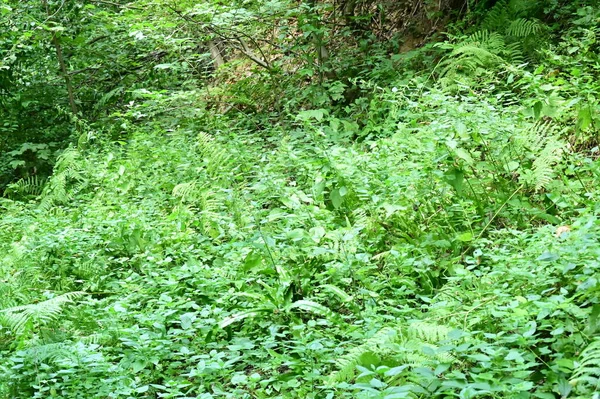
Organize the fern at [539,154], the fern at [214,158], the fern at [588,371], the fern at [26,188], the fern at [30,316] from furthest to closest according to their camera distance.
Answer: the fern at [26,188]
the fern at [214,158]
the fern at [539,154]
the fern at [30,316]
the fern at [588,371]

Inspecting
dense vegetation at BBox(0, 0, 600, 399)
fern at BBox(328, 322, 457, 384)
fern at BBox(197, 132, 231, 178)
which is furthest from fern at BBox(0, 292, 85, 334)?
fern at BBox(197, 132, 231, 178)

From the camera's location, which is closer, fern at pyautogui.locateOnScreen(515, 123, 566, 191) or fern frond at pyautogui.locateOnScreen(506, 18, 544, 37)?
fern at pyautogui.locateOnScreen(515, 123, 566, 191)

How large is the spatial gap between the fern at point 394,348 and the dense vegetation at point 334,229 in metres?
0.01

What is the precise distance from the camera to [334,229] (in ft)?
13.8

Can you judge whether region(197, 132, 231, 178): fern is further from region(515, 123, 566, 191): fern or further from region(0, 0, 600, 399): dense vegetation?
region(515, 123, 566, 191): fern

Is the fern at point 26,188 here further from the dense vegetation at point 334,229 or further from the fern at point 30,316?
the fern at point 30,316

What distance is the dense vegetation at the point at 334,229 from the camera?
2623mm

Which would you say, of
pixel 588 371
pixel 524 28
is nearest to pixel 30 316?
pixel 588 371

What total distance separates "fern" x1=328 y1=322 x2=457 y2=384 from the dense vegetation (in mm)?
13

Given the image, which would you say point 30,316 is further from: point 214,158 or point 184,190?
point 214,158

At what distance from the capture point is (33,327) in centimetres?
333

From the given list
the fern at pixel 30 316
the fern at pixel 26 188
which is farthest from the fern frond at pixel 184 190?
the fern at pixel 26 188

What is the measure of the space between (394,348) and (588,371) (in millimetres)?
772

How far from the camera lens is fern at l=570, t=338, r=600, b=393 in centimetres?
200
